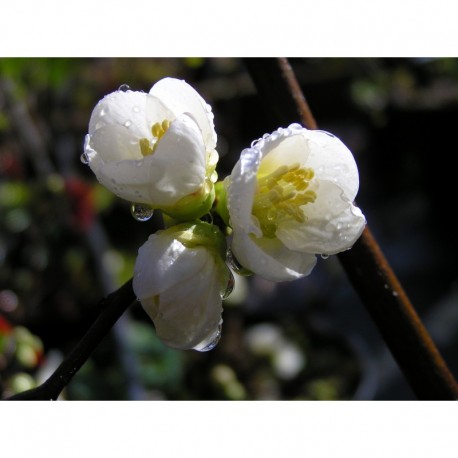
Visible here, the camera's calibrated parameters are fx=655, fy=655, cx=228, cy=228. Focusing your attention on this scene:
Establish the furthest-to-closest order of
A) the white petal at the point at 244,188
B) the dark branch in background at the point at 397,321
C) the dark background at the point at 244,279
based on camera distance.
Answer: the dark background at the point at 244,279 → the dark branch in background at the point at 397,321 → the white petal at the point at 244,188

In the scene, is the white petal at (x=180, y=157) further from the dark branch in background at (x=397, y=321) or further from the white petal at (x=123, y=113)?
the dark branch in background at (x=397, y=321)

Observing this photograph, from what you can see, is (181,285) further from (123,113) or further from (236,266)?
(123,113)

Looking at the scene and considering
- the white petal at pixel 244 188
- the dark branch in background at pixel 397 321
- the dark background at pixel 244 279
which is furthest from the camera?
the dark background at pixel 244 279

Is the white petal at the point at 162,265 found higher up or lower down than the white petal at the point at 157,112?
lower down

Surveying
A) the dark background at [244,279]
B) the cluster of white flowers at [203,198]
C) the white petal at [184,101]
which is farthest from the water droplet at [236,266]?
the dark background at [244,279]

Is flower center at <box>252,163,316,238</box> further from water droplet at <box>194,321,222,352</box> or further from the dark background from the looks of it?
the dark background

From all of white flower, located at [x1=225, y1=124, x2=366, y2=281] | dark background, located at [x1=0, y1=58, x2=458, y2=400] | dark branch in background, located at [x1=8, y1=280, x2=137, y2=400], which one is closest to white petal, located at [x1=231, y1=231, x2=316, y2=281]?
white flower, located at [x1=225, y1=124, x2=366, y2=281]

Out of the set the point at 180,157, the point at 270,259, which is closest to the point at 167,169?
the point at 180,157
